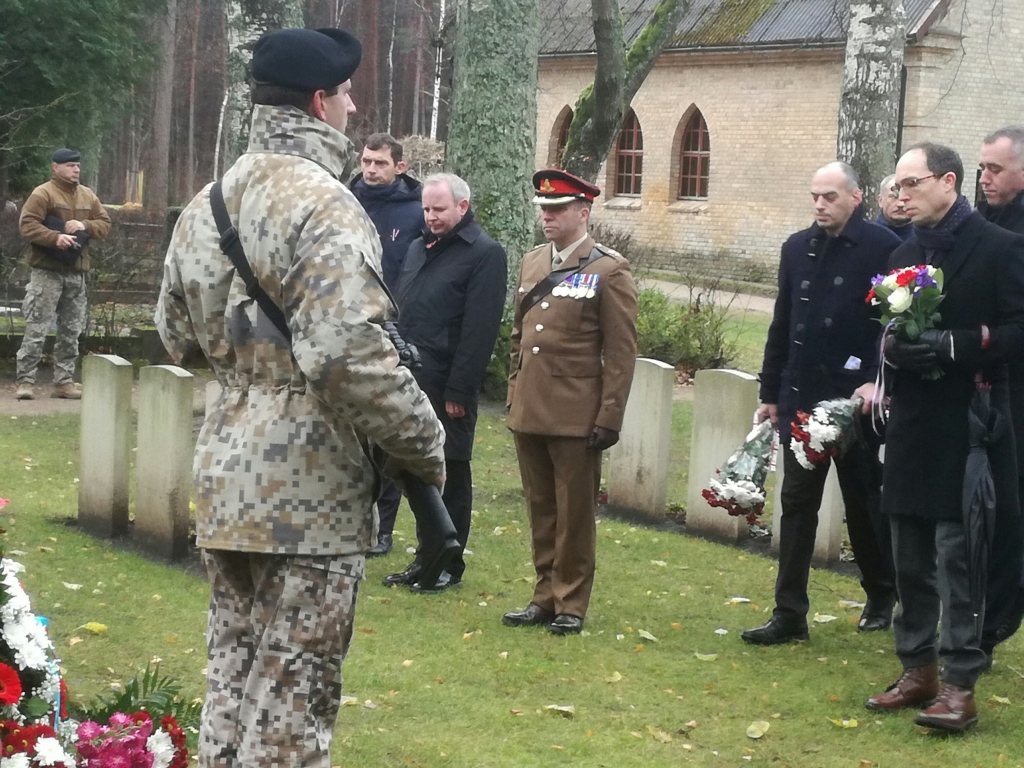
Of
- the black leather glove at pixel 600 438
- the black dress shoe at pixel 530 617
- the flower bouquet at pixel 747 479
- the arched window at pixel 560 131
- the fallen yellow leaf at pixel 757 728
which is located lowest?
the fallen yellow leaf at pixel 757 728

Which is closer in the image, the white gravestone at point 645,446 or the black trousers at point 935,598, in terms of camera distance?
the black trousers at point 935,598

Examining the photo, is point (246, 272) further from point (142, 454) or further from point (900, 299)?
A: point (142, 454)

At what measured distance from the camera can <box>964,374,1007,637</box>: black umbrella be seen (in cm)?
579

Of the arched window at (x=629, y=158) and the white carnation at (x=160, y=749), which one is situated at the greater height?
the arched window at (x=629, y=158)

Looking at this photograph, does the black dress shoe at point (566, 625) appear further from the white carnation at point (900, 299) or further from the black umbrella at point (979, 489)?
the white carnation at point (900, 299)

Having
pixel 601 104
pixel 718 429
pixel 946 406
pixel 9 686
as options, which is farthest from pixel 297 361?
pixel 601 104

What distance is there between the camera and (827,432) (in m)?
6.50

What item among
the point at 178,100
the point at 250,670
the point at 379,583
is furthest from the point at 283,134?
the point at 178,100

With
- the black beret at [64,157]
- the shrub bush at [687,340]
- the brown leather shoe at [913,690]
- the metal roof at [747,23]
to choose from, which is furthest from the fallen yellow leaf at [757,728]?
the metal roof at [747,23]

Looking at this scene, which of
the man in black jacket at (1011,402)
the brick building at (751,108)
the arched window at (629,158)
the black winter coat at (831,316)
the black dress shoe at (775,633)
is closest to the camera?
the man in black jacket at (1011,402)

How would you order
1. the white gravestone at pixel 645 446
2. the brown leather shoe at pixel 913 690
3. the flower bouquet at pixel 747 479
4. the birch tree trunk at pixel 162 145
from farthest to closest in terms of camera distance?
1. the birch tree trunk at pixel 162 145
2. the white gravestone at pixel 645 446
3. the flower bouquet at pixel 747 479
4. the brown leather shoe at pixel 913 690

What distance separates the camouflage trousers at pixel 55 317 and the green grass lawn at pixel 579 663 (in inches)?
196

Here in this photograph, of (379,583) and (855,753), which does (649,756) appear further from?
(379,583)

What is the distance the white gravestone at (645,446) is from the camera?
9.65 metres
